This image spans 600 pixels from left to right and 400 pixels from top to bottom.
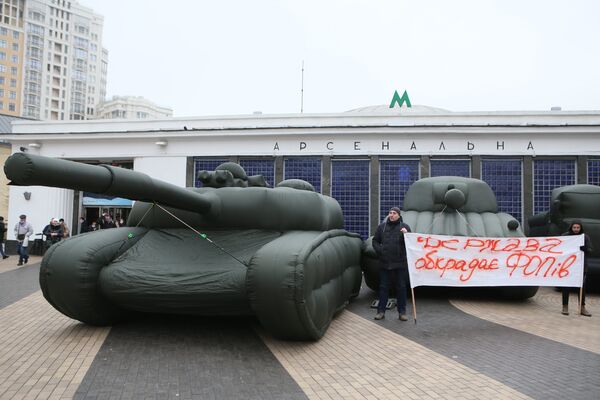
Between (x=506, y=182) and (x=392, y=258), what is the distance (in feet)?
37.7

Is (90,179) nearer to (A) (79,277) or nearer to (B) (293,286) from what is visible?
(A) (79,277)

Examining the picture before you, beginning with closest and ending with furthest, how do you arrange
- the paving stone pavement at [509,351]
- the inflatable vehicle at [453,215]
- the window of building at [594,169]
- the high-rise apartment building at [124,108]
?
the paving stone pavement at [509,351] < the inflatable vehicle at [453,215] < the window of building at [594,169] < the high-rise apartment building at [124,108]

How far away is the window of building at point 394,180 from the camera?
682 inches

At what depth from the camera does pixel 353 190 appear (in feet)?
57.9

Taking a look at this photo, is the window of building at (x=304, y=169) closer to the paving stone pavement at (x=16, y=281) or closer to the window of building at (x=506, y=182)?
the window of building at (x=506, y=182)

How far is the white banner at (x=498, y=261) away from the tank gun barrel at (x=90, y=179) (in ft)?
13.5

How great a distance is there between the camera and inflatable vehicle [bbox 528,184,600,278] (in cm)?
1016

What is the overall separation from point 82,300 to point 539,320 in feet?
22.1

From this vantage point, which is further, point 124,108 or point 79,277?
point 124,108

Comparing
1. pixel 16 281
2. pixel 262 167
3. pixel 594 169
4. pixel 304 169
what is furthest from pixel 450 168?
pixel 16 281

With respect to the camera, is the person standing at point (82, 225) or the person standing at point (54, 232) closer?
the person standing at point (54, 232)

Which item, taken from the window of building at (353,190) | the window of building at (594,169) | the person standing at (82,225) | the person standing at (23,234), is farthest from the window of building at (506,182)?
the person standing at (82,225)

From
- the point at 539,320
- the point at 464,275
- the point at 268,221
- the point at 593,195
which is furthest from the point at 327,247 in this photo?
the point at 593,195

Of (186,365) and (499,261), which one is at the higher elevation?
(499,261)
